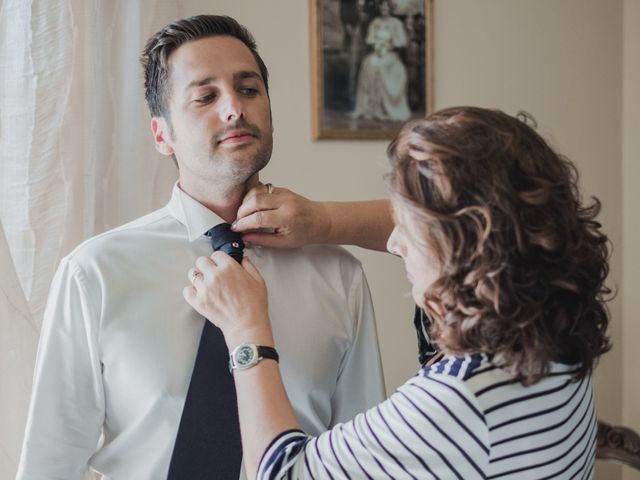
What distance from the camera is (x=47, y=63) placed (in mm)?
1639

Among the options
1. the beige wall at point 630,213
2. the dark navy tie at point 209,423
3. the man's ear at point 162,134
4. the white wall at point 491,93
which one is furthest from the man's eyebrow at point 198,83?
the beige wall at point 630,213

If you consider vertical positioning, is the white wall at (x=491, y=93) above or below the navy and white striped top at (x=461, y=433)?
above

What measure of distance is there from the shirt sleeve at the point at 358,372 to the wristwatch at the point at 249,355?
38 cm

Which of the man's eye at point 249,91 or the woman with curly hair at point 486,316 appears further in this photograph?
the man's eye at point 249,91

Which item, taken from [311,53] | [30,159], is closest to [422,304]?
[30,159]

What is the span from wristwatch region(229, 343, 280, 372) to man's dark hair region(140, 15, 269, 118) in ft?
1.77

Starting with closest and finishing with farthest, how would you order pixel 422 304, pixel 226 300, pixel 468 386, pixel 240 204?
pixel 468 386 < pixel 422 304 < pixel 226 300 < pixel 240 204

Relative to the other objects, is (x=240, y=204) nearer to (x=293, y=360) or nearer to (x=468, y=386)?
(x=293, y=360)

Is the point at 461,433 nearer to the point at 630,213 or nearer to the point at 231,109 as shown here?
the point at 231,109

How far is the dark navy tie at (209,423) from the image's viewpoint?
127cm

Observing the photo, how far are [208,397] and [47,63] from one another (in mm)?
843

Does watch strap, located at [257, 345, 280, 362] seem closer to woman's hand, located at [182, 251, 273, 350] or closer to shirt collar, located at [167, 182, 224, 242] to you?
woman's hand, located at [182, 251, 273, 350]

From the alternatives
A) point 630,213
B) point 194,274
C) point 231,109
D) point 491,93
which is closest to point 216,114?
point 231,109

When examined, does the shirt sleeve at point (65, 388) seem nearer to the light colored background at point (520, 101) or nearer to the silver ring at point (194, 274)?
the silver ring at point (194, 274)
